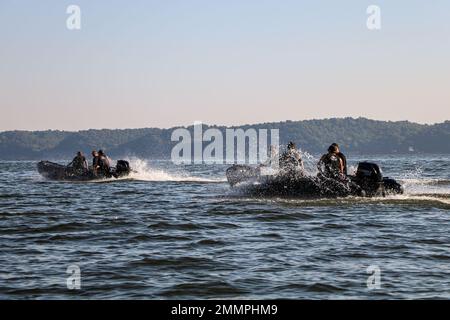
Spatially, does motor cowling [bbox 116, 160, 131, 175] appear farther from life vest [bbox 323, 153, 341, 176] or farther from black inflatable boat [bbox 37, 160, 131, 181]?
life vest [bbox 323, 153, 341, 176]

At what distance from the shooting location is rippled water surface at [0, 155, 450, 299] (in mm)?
10062

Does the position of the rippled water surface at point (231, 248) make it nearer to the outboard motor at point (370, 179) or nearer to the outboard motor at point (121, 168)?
the outboard motor at point (370, 179)

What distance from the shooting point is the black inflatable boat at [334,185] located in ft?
69.7

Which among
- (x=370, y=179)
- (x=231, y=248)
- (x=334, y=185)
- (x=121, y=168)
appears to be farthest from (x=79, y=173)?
(x=231, y=248)

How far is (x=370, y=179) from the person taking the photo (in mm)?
21172

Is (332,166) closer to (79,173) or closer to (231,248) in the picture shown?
(231,248)

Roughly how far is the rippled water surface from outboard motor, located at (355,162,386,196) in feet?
1.67

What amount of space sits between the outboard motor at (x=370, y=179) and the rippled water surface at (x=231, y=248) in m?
0.51

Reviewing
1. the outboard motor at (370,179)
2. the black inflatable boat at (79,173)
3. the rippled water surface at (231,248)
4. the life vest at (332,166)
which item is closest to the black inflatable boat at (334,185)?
the outboard motor at (370,179)

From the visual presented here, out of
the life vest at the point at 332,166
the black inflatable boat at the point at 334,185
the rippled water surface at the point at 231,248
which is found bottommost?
the rippled water surface at the point at 231,248

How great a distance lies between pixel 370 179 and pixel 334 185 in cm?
107

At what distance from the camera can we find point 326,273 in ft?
35.8

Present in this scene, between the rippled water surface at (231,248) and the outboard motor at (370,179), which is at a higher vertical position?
the outboard motor at (370,179)

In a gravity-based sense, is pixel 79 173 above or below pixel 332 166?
below
